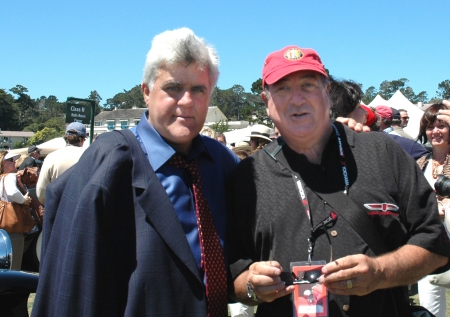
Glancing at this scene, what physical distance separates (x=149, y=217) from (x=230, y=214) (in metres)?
0.49

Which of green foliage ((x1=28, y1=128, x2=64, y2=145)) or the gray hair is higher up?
green foliage ((x1=28, y1=128, x2=64, y2=145))

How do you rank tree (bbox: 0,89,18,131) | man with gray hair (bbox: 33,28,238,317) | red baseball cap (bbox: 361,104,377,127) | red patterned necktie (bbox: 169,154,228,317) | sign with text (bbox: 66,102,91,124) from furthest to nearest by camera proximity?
tree (bbox: 0,89,18,131) → sign with text (bbox: 66,102,91,124) → red baseball cap (bbox: 361,104,377,127) → red patterned necktie (bbox: 169,154,228,317) → man with gray hair (bbox: 33,28,238,317)

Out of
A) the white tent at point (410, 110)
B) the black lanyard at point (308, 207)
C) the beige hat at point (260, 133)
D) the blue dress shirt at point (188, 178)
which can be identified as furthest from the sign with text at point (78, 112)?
the white tent at point (410, 110)

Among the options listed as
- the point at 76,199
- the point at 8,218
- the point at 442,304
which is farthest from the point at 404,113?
the point at 76,199

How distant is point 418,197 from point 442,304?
3.11 metres

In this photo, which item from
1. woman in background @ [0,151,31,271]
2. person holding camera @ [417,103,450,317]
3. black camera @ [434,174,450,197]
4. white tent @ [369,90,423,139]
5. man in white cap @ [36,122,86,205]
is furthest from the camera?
white tent @ [369,90,423,139]

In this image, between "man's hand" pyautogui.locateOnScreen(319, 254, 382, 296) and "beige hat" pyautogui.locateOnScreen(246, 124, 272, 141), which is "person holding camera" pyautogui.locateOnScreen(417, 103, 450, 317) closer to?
"beige hat" pyautogui.locateOnScreen(246, 124, 272, 141)

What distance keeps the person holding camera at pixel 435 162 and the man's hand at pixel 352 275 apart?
2.86 m

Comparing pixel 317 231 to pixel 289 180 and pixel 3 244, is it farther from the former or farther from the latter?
pixel 3 244

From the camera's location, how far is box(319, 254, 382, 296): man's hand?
1.82 meters

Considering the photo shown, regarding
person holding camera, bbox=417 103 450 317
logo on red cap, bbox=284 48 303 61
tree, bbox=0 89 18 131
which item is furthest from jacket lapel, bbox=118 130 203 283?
tree, bbox=0 89 18 131

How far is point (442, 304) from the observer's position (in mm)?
4609

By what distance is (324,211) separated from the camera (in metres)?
2.10

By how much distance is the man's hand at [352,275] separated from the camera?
182 centimetres
